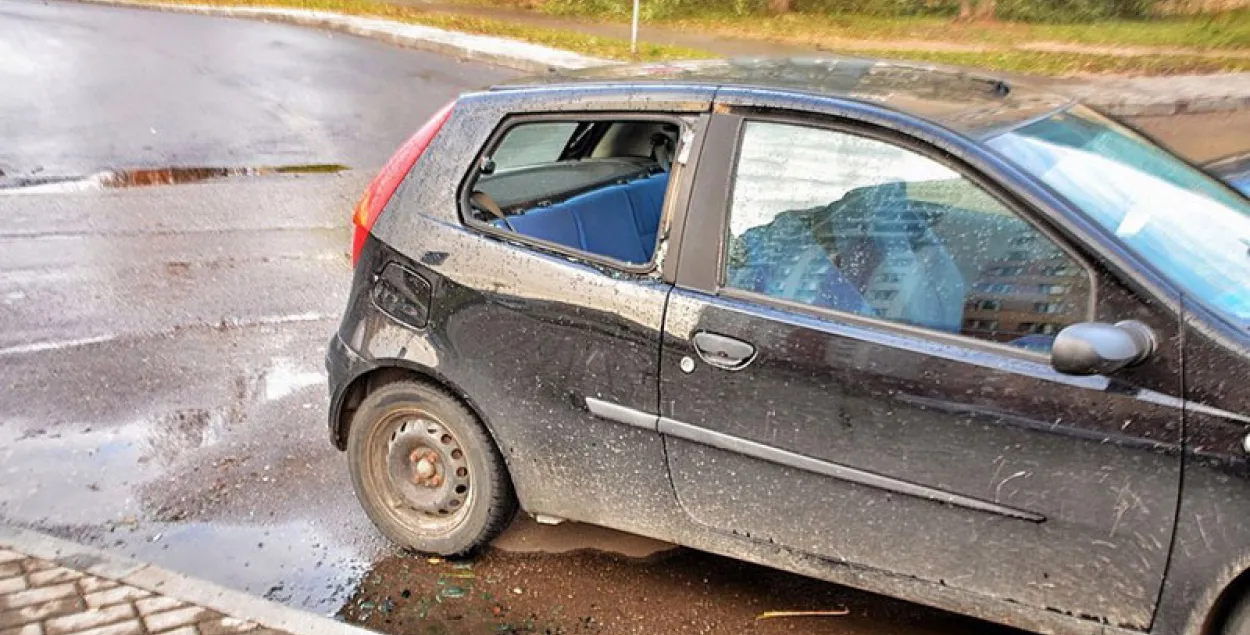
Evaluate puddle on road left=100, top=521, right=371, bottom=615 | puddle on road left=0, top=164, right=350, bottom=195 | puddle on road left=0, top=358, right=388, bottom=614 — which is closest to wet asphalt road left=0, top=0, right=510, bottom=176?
puddle on road left=0, top=164, right=350, bottom=195

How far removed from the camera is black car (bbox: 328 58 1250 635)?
8.85 feet

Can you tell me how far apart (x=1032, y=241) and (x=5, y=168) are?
354 inches

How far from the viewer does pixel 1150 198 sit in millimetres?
3158

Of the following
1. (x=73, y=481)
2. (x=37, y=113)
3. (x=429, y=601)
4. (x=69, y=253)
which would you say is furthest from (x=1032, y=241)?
(x=37, y=113)

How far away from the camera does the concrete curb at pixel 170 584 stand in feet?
10.7

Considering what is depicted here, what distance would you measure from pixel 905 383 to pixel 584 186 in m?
1.64

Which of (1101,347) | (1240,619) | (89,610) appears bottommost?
(89,610)

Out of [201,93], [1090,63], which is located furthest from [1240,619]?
[1090,63]

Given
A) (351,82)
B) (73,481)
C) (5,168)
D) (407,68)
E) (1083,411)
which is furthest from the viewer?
(407,68)

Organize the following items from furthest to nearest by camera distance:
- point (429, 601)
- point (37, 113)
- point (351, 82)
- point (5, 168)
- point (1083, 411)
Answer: point (351, 82) → point (37, 113) → point (5, 168) → point (429, 601) → point (1083, 411)

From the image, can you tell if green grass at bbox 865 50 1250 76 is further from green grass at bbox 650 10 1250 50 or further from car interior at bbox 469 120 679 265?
car interior at bbox 469 120 679 265

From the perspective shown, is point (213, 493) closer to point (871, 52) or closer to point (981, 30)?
point (871, 52)

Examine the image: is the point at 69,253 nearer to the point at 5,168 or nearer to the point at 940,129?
the point at 5,168

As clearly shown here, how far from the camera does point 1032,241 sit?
2863mm
